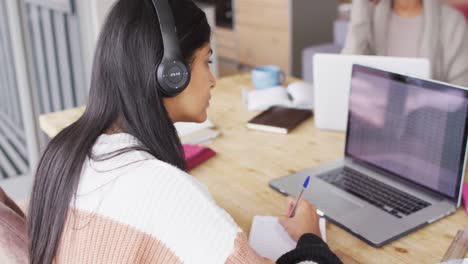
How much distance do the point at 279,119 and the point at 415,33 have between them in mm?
904

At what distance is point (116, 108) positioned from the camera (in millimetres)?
871

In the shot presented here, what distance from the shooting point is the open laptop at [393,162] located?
3.73 feet

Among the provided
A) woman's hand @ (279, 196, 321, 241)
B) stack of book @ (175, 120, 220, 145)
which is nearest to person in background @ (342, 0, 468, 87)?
stack of book @ (175, 120, 220, 145)

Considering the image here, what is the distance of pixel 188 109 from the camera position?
96 cm

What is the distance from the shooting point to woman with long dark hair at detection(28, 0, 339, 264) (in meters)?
0.76

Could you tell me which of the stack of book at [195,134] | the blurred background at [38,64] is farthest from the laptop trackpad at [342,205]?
the blurred background at [38,64]

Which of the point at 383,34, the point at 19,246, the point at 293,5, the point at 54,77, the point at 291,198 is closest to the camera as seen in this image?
the point at 19,246

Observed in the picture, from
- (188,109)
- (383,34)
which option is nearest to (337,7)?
(383,34)

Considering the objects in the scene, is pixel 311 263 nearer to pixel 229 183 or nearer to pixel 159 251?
pixel 159 251

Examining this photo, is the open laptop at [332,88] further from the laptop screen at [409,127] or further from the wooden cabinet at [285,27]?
the wooden cabinet at [285,27]

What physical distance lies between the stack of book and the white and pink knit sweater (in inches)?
29.6

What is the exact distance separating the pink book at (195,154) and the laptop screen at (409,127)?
1.25 feet

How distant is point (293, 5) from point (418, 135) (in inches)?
132

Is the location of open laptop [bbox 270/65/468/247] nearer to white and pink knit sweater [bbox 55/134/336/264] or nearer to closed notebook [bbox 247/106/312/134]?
closed notebook [bbox 247/106/312/134]
